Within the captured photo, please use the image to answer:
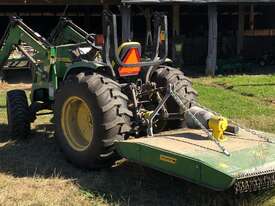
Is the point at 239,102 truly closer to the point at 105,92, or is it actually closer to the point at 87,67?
the point at 87,67

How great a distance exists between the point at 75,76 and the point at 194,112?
1532mm

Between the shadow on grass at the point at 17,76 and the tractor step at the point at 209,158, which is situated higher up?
the shadow on grass at the point at 17,76

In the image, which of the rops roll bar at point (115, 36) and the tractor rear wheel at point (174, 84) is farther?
the tractor rear wheel at point (174, 84)

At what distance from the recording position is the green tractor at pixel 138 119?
5.12 metres

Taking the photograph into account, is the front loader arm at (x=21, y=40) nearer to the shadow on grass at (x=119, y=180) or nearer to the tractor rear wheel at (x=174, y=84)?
the shadow on grass at (x=119, y=180)

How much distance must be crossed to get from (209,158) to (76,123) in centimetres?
232

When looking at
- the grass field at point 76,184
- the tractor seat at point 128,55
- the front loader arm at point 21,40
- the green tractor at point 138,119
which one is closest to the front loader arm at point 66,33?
the green tractor at point 138,119

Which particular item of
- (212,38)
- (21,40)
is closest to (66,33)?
(21,40)

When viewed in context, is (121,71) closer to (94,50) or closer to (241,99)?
(94,50)

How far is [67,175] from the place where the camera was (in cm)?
643

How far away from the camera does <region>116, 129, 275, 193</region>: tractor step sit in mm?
4898

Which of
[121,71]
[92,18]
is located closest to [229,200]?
[121,71]

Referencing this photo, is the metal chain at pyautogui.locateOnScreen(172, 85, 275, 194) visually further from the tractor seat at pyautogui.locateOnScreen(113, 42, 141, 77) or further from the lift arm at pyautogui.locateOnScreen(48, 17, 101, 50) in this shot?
the lift arm at pyautogui.locateOnScreen(48, 17, 101, 50)

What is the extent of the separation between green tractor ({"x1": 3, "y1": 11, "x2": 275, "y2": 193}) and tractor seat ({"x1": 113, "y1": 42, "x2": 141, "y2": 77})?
0.04 ft
